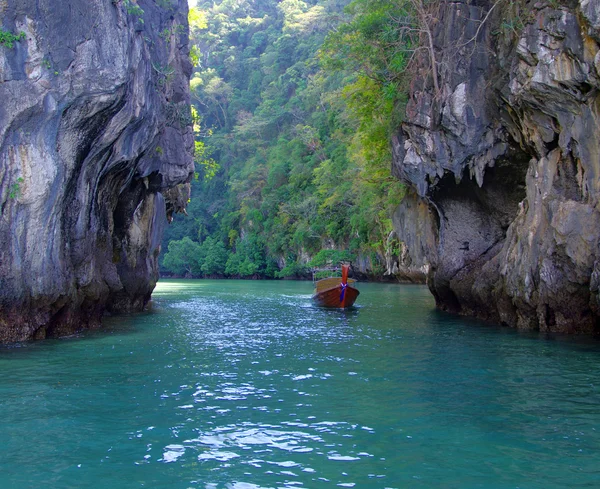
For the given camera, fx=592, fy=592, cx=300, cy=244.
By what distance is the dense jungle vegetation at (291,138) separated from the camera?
21016 mm

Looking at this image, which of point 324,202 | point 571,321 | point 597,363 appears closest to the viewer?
point 597,363

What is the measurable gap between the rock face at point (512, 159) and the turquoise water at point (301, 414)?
1.91 meters

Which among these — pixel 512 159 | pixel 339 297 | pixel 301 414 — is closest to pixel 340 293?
pixel 339 297

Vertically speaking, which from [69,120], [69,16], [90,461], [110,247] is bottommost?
[90,461]

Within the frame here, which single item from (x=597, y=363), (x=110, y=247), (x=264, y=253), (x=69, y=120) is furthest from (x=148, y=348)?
(x=264, y=253)

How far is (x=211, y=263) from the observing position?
64.0 m

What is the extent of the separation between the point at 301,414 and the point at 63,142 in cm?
816

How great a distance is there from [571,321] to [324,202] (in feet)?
114

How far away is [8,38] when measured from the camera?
442 inches

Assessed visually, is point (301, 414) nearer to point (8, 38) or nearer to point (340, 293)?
point (8, 38)

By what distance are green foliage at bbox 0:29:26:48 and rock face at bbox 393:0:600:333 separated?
10836 millimetres

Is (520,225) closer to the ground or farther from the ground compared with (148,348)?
farther from the ground

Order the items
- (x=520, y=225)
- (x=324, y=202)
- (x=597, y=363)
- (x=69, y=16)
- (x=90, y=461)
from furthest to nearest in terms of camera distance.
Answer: (x=324, y=202), (x=520, y=225), (x=69, y=16), (x=597, y=363), (x=90, y=461)

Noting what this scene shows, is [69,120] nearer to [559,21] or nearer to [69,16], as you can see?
[69,16]
